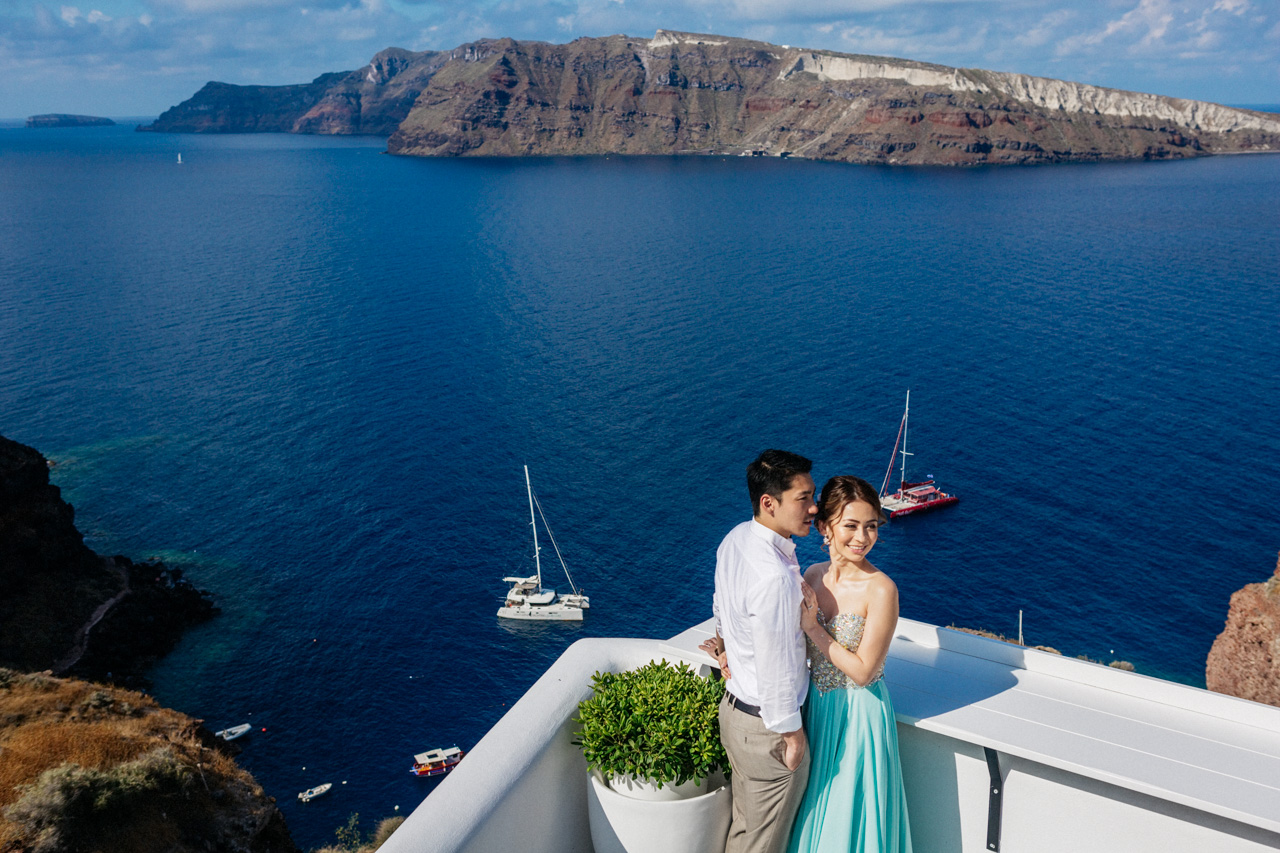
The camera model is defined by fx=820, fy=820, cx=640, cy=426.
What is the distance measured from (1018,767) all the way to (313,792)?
33.5m

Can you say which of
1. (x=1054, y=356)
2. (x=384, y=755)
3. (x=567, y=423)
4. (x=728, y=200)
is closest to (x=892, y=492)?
(x=567, y=423)

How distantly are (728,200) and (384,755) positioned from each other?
139239 mm

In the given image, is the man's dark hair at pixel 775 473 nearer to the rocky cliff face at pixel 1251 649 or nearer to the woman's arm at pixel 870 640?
the woman's arm at pixel 870 640

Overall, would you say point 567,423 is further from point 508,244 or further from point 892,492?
point 508,244

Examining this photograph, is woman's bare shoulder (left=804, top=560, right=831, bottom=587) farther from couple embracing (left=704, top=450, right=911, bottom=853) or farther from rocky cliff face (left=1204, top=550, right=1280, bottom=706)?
rocky cliff face (left=1204, top=550, right=1280, bottom=706)

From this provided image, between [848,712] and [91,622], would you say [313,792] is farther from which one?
[848,712]

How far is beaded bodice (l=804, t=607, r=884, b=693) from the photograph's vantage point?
15.2ft

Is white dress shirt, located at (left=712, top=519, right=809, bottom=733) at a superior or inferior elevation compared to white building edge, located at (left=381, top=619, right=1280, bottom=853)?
superior

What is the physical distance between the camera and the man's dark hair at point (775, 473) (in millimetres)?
4445

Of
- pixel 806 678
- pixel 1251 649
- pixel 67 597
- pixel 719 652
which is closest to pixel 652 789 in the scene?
Answer: pixel 719 652

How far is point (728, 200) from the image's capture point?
15788cm

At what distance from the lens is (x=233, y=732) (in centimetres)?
3422

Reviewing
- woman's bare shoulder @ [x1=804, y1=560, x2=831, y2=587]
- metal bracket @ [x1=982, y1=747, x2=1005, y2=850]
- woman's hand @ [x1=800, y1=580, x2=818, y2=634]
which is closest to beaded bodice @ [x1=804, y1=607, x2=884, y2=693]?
woman's hand @ [x1=800, y1=580, x2=818, y2=634]

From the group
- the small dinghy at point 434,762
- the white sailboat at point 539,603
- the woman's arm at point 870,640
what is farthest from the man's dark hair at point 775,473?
the white sailboat at point 539,603
